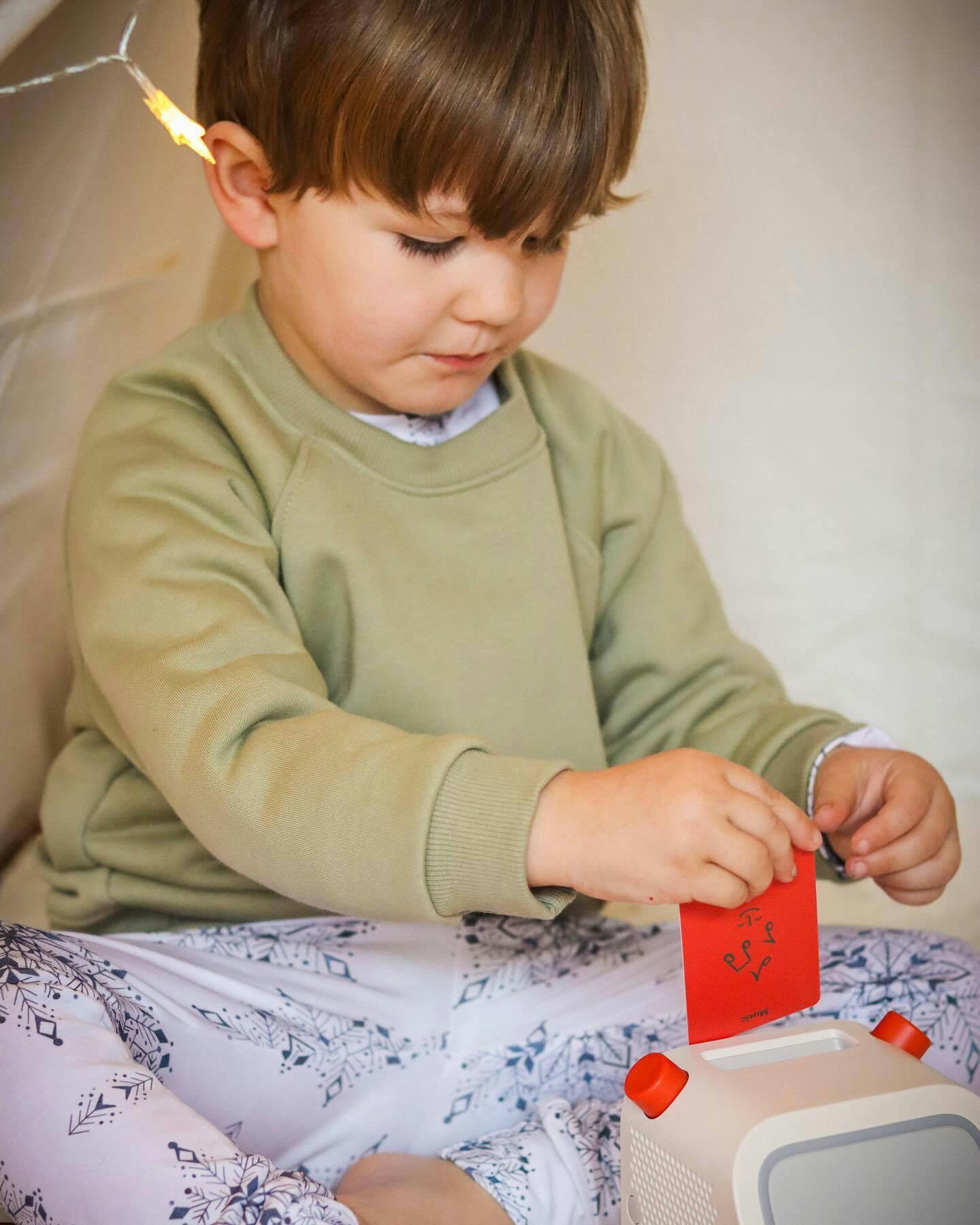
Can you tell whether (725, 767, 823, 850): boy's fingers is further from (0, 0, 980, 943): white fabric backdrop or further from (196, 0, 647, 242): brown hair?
(0, 0, 980, 943): white fabric backdrop

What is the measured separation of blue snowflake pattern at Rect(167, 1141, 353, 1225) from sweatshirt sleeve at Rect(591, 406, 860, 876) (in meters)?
0.47

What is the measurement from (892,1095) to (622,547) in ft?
1.67

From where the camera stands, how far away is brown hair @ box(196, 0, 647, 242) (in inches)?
27.4

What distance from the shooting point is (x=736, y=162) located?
1.32 m

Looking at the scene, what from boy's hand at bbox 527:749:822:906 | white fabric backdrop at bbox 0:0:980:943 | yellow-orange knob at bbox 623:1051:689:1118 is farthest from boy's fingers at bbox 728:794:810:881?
white fabric backdrop at bbox 0:0:980:943

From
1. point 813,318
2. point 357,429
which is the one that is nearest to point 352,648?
point 357,429

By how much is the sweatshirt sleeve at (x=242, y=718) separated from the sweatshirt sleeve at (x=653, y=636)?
0.28m

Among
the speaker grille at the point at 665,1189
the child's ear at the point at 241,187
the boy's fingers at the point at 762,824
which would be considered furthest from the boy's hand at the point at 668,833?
the child's ear at the point at 241,187

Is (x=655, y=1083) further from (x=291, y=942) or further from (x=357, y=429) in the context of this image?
(x=357, y=429)

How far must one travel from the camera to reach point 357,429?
84 centimetres

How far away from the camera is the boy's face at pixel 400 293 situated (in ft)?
2.43

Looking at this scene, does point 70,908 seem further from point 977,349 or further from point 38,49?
point 977,349

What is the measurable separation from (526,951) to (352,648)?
0.73 ft

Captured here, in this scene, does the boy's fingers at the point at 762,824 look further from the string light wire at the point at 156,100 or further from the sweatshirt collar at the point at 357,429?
the string light wire at the point at 156,100
